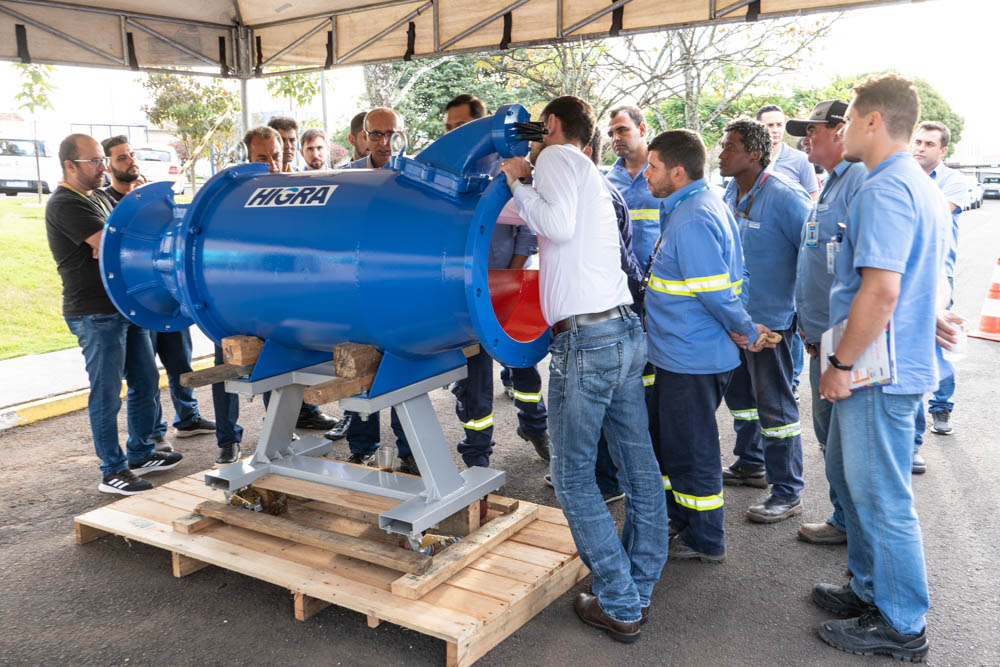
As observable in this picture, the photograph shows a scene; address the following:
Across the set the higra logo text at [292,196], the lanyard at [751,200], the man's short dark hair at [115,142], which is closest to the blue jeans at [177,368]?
the man's short dark hair at [115,142]

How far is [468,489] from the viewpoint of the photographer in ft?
9.93

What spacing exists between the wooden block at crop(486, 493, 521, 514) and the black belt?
1019 millimetres

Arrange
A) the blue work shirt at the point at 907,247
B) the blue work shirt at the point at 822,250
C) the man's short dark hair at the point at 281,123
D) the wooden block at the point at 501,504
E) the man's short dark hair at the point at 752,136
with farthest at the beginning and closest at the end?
the man's short dark hair at the point at 281,123, the man's short dark hair at the point at 752,136, the wooden block at the point at 501,504, the blue work shirt at the point at 822,250, the blue work shirt at the point at 907,247

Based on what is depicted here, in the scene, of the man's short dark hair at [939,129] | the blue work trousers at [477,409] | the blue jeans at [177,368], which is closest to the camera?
the blue work trousers at [477,409]

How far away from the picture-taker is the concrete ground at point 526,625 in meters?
2.61

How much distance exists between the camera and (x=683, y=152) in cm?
304

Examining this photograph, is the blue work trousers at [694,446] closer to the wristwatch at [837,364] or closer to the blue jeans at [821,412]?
the blue jeans at [821,412]

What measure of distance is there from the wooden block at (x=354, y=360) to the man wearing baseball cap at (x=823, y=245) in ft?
5.72

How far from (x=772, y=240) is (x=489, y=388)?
1594 millimetres

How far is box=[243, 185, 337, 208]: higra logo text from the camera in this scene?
2.72 metres

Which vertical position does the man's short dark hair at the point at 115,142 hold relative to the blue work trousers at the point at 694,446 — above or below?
above

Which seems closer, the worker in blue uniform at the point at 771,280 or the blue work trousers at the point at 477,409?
the worker in blue uniform at the point at 771,280

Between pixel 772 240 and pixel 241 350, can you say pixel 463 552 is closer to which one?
pixel 241 350

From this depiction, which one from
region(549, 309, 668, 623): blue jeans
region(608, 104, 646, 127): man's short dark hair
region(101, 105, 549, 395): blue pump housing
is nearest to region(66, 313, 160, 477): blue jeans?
region(101, 105, 549, 395): blue pump housing
